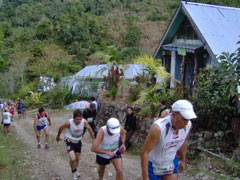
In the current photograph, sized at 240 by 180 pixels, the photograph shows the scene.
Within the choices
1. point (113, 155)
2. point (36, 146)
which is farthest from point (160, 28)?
point (113, 155)

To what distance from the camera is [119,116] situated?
1233 cm

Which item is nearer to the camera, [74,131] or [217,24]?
[74,131]

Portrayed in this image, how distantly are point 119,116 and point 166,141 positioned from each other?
8.82 m

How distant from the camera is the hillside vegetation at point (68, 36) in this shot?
134 ft

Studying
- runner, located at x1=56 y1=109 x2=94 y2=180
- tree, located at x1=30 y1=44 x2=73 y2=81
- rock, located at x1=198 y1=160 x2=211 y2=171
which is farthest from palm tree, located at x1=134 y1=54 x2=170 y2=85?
tree, located at x1=30 y1=44 x2=73 y2=81

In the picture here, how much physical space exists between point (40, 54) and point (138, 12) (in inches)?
1310

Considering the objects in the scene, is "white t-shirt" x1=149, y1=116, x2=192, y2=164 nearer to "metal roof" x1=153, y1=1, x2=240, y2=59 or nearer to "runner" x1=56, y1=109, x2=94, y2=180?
"runner" x1=56, y1=109, x2=94, y2=180

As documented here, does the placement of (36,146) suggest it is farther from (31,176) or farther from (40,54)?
(40,54)

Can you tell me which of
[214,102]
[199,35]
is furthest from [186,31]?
[214,102]

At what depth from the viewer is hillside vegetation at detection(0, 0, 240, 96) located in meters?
40.8

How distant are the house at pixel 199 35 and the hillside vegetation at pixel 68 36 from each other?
37.6 ft

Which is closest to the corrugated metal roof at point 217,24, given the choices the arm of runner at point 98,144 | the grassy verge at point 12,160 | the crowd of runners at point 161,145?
the crowd of runners at point 161,145

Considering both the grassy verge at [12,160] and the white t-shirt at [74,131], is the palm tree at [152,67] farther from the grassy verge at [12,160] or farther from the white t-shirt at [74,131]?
the white t-shirt at [74,131]

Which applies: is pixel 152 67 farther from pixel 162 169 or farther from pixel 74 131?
pixel 162 169
